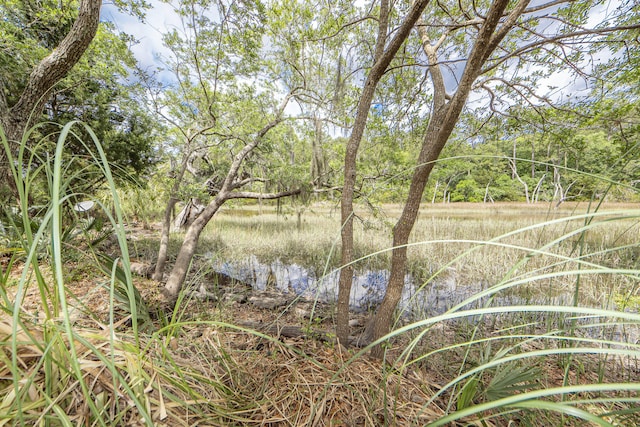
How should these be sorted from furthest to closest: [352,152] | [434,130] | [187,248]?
[187,248] → [352,152] → [434,130]

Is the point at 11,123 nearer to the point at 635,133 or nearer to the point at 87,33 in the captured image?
the point at 87,33

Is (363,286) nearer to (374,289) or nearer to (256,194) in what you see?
(374,289)

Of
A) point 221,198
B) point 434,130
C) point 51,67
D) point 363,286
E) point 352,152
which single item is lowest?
point 363,286

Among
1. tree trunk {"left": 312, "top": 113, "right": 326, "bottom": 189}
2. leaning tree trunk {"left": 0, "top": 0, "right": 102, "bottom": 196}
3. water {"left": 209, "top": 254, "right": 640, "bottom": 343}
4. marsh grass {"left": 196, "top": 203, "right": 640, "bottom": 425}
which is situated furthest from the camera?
water {"left": 209, "top": 254, "right": 640, "bottom": 343}

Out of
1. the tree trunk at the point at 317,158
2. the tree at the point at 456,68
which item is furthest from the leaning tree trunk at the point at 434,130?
the tree trunk at the point at 317,158

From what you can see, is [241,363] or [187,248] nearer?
[241,363]

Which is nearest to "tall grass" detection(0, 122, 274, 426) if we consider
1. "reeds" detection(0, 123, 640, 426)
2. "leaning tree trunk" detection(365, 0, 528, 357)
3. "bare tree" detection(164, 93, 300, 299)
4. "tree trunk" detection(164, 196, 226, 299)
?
"reeds" detection(0, 123, 640, 426)

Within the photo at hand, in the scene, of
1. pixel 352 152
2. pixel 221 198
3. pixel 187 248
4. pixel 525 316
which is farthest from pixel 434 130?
pixel 187 248

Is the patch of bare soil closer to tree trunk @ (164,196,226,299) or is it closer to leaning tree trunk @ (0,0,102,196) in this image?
leaning tree trunk @ (0,0,102,196)

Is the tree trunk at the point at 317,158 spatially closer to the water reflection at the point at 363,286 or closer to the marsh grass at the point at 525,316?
the marsh grass at the point at 525,316

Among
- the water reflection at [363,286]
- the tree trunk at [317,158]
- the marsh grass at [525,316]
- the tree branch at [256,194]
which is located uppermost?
the tree trunk at [317,158]

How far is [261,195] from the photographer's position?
358cm

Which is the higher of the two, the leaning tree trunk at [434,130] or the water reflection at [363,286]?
the leaning tree trunk at [434,130]

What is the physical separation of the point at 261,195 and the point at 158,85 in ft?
6.88
